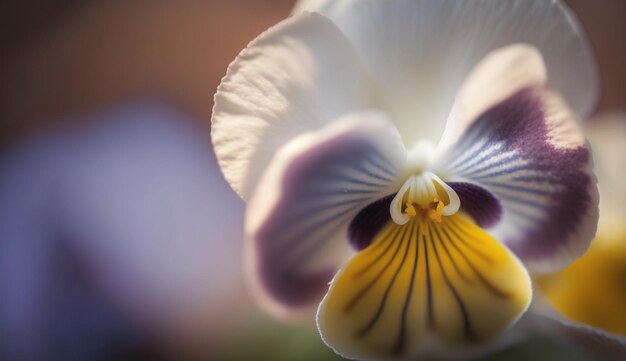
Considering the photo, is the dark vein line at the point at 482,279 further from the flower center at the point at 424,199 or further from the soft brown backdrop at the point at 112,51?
the soft brown backdrop at the point at 112,51

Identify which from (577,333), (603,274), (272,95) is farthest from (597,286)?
(272,95)

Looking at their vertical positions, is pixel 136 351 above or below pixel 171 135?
below

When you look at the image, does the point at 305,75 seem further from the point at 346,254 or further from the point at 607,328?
the point at 607,328

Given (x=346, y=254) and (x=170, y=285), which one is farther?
(x=170, y=285)

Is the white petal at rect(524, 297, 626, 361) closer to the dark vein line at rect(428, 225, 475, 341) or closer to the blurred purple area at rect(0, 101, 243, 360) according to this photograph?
the dark vein line at rect(428, 225, 475, 341)

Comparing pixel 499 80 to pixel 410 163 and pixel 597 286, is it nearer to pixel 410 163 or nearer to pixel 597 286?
pixel 410 163

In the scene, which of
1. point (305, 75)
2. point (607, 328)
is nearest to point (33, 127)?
point (305, 75)
